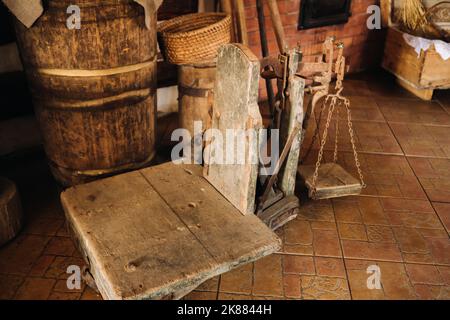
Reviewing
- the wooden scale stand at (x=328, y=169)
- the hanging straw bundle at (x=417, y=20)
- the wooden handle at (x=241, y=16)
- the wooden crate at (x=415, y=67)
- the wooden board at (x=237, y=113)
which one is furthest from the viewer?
the hanging straw bundle at (x=417, y=20)

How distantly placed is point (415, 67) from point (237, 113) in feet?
11.4

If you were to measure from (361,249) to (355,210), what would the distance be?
17.1 inches

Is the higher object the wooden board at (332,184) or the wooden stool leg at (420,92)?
the wooden stool leg at (420,92)

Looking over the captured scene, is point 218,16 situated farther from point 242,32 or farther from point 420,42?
point 420,42

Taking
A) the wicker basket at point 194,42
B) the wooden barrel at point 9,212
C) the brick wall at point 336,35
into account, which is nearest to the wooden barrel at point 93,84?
the wicker basket at point 194,42

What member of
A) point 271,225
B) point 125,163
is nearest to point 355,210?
point 271,225

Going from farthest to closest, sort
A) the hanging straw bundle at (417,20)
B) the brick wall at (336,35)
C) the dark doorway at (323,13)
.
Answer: the hanging straw bundle at (417,20)
the dark doorway at (323,13)
the brick wall at (336,35)

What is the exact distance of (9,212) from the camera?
2.74m

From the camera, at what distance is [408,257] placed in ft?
9.04

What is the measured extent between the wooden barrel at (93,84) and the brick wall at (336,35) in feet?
6.16

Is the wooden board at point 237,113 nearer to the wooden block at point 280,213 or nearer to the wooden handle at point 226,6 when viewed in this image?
the wooden block at point 280,213

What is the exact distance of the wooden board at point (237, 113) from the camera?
7.36ft

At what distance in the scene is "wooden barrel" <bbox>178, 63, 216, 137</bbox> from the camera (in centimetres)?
334

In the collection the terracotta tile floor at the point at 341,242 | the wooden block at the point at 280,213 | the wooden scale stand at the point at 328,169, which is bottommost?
the terracotta tile floor at the point at 341,242
